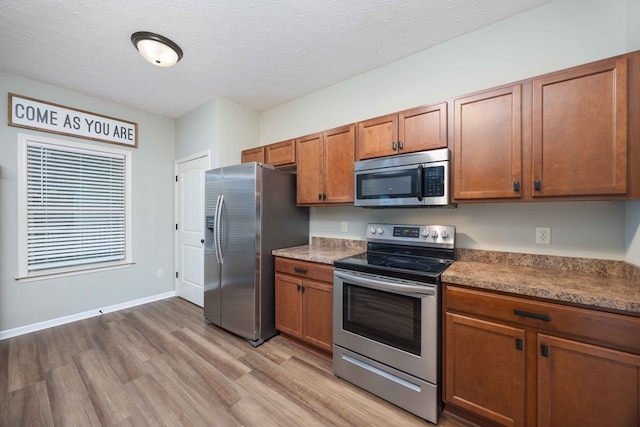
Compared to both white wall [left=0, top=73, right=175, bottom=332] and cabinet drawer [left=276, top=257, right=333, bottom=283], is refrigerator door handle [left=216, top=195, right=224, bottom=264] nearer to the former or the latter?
cabinet drawer [left=276, top=257, right=333, bottom=283]

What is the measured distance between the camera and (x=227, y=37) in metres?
2.12

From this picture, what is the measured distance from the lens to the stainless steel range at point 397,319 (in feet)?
5.19

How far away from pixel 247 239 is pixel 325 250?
0.80m

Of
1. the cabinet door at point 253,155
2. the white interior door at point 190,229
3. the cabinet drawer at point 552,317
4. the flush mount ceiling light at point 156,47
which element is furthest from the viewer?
the white interior door at point 190,229

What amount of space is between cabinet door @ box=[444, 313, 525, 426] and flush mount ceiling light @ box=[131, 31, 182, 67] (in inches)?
118

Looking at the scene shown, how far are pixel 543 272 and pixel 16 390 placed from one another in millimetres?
3828

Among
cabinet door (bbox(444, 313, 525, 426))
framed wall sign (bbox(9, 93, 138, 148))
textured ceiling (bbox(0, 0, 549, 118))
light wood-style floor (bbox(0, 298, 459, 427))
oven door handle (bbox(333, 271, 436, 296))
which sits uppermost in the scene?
textured ceiling (bbox(0, 0, 549, 118))

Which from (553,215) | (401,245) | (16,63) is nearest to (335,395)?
(401,245)

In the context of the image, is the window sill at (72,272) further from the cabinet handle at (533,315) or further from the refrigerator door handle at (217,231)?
the cabinet handle at (533,315)

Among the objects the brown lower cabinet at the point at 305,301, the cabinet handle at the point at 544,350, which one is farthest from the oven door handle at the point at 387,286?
the cabinet handle at the point at 544,350

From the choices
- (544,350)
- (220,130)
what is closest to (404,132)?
(544,350)

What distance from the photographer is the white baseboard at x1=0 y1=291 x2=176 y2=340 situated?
2.66m

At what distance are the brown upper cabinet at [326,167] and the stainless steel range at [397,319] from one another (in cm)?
68

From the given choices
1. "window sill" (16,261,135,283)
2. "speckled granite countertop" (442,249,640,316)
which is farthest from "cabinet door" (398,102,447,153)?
"window sill" (16,261,135,283)
